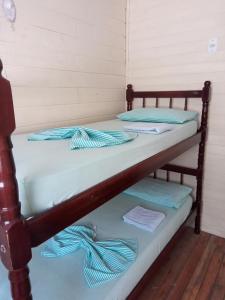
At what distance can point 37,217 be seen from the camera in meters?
0.59

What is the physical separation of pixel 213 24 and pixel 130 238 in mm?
1616

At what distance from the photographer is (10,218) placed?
0.52m

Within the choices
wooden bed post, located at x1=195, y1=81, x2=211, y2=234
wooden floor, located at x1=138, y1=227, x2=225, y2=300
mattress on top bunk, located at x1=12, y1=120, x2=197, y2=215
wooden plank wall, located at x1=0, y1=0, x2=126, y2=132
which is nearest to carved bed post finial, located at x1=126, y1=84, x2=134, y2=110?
wooden plank wall, located at x1=0, y1=0, x2=126, y2=132

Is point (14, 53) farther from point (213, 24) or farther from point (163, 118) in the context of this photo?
point (213, 24)

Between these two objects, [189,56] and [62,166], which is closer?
[62,166]

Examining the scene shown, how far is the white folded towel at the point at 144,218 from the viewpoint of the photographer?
1.39 metres

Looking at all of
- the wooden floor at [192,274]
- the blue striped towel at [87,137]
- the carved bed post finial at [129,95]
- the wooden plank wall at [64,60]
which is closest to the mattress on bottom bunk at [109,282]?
the wooden floor at [192,274]

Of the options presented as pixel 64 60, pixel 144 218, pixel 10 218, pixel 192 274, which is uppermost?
pixel 64 60

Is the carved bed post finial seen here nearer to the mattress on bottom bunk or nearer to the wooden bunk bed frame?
the mattress on bottom bunk

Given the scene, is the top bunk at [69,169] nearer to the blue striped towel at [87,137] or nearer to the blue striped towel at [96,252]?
the blue striped towel at [87,137]

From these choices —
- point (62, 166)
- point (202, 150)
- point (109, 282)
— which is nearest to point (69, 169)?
point (62, 166)

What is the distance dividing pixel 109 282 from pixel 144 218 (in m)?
0.57

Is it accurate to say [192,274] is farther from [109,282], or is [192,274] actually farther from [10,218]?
[10,218]

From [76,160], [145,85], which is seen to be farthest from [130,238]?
[145,85]
